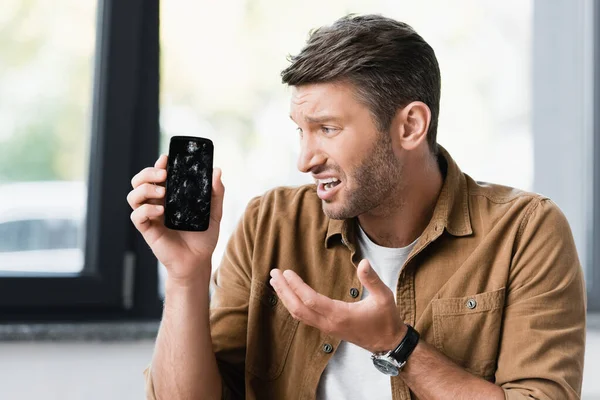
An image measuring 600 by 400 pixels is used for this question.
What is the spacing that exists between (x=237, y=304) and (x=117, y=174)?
83cm

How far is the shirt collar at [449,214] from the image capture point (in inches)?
63.1

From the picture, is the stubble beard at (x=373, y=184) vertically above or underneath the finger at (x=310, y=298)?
above

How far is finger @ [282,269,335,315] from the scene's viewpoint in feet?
4.11

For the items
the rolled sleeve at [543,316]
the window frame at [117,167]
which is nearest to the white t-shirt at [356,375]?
the rolled sleeve at [543,316]

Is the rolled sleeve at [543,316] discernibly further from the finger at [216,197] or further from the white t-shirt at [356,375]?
the finger at [216,197]

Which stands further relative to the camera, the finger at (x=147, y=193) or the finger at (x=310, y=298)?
the finger at (x=147, y=193)

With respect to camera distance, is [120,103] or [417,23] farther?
[417,23]

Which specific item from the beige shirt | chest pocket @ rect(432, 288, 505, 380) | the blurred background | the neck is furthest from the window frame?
chest pocket @ rect(432, 288, 505, 380)

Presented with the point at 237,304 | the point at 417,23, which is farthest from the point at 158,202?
the point at 417,23

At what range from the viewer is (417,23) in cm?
259

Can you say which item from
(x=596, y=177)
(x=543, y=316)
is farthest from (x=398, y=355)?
(x=596, y=177)

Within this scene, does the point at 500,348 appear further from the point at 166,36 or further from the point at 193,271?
the point at 166,36

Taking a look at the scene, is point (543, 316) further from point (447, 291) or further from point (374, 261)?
point (374, 261)

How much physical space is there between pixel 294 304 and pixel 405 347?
0.24 m
